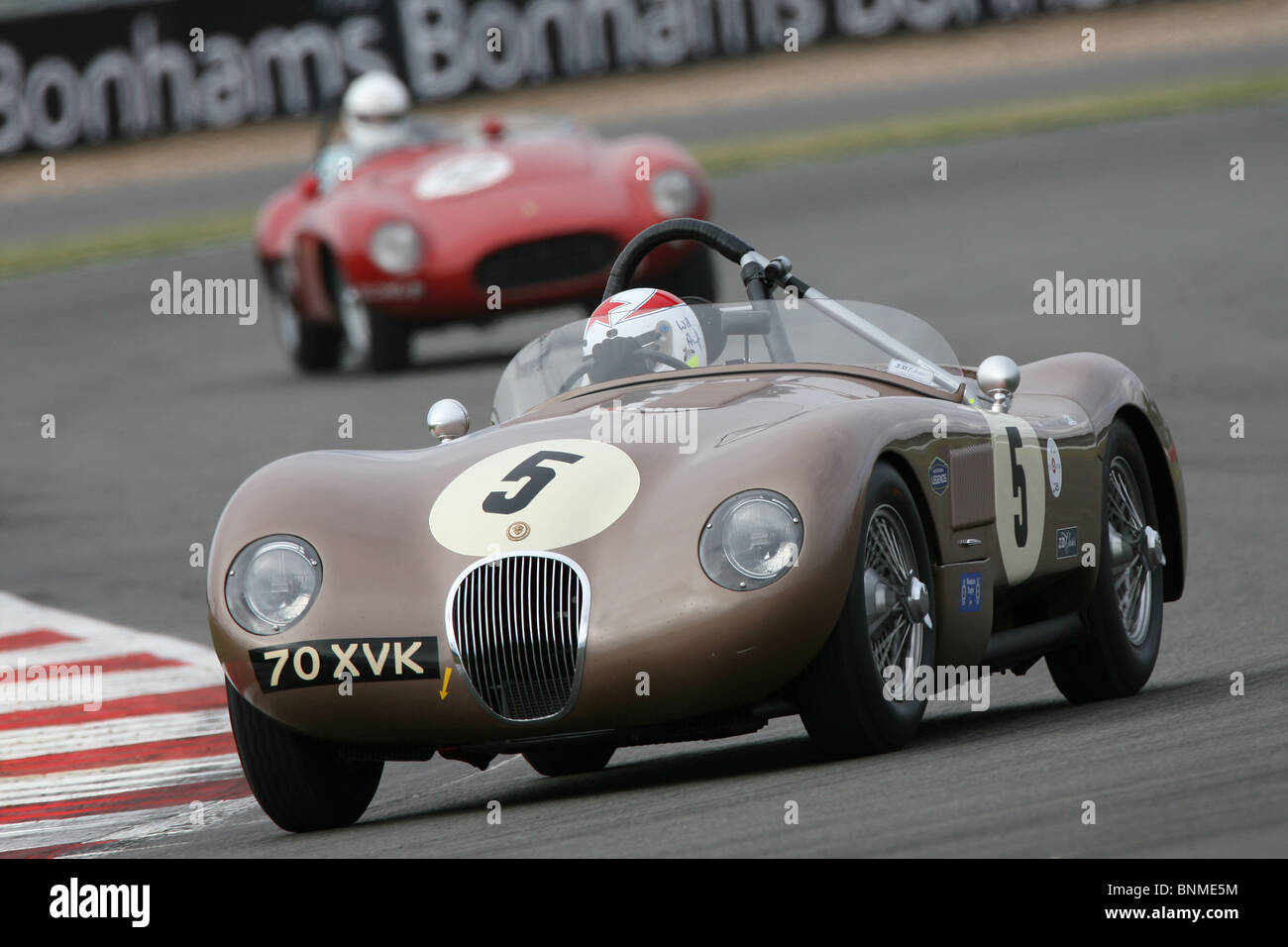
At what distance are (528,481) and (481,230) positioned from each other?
8.73 m

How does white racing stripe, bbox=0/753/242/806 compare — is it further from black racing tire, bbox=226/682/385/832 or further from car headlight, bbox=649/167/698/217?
car headlight, bbox=649/167/698/217

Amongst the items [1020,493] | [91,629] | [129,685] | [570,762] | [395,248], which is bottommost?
[91,629]

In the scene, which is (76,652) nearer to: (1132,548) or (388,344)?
(1132,548)

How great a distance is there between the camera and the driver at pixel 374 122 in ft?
52.6

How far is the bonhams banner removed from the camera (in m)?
27.7

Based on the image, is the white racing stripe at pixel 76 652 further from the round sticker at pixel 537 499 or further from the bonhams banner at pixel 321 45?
the bonhams banner at pixel 321 45

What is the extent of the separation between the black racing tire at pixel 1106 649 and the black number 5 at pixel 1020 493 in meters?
0.49

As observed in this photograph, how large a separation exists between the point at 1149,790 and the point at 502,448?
1.90m

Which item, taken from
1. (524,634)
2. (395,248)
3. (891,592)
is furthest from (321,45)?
(524,634)

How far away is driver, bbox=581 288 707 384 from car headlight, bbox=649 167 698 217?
25.3ft

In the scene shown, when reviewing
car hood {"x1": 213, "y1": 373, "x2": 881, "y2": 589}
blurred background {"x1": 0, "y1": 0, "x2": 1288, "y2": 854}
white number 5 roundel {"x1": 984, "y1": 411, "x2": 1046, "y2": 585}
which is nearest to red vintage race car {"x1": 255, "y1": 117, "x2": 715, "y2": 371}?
blurred background {"x1": 0, "y1": 0, "x2": 1288, "y2": 854}

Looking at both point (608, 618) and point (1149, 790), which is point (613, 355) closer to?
point (608, 618)

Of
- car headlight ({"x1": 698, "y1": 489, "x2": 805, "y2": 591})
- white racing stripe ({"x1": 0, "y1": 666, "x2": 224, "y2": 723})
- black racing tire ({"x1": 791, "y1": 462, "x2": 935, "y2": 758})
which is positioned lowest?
white racing stripe ({"x1": 0, "y1": 666, "x2": 224, "y2": 723})

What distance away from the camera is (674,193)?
48.3 ft
